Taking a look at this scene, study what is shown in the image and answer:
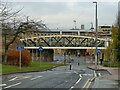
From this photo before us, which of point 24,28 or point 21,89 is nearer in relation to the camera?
point 21,89

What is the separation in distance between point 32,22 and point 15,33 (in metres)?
3.56

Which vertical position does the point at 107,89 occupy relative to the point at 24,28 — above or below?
below

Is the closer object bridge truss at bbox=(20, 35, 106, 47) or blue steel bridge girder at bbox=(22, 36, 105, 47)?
bridge truss at bbox=(20, 35, 106, 47)

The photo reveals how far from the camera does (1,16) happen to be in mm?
31094

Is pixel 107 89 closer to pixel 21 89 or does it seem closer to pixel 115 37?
pixel 21 89

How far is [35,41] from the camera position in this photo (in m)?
129

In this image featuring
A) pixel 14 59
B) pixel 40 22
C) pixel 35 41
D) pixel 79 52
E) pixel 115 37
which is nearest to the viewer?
pixel 40 22

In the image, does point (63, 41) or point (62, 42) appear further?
point (63, 41)

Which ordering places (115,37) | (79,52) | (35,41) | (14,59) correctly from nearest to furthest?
(14,59) → (115,37) → (35,41) → (79,52)

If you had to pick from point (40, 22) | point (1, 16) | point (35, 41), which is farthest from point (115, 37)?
point (35, 41)

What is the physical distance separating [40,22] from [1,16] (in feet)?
69.6

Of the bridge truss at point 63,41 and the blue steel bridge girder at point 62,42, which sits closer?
the bridge truss at point 63,41

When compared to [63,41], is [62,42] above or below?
below

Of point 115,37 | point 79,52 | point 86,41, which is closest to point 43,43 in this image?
point 86,41
